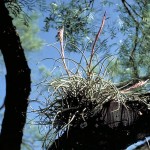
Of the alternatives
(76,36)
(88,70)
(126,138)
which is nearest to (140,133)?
(126,138)

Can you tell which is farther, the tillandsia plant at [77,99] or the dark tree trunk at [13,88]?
the dark tree trunk at [13,88]

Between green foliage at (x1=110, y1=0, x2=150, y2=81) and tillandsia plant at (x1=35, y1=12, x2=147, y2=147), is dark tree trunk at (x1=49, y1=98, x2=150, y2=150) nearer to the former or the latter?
tillandsia plant at (x1=35, y1=12, x2=147, y2=147)

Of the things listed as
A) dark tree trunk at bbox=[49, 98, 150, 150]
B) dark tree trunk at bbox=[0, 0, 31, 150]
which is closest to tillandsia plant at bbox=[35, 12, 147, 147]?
dark tree trunk at bbox=[49, 98, 150, 150]

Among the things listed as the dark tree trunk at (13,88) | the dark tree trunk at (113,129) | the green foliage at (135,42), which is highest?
the green foliage at (135,42)

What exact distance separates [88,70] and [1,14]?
34.0 inches

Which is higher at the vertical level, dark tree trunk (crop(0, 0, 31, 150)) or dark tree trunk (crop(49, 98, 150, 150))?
dark tree trunk (crop(0, 0, 31, 150))

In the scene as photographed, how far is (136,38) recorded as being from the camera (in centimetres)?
427

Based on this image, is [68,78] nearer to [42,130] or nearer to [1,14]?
[42,130]

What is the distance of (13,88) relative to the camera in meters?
2.17

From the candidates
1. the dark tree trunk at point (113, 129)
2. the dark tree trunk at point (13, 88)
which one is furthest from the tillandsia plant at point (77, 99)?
the dark tree trunk at point (13, 88)

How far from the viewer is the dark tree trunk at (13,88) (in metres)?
2.14

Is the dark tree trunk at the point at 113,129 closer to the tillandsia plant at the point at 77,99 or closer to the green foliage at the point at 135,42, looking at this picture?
the tillandsia plant at the point at 77,99

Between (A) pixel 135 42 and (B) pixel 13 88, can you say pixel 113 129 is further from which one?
(A) pixel 135 42

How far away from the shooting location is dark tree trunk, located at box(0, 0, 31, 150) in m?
2.14
